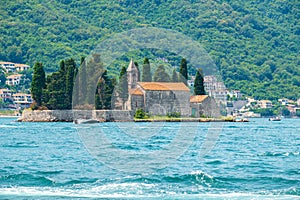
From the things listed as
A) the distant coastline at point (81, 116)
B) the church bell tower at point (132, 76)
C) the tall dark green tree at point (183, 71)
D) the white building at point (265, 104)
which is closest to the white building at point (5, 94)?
the white building at point (265, 104)

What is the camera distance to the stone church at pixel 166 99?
4008 inches

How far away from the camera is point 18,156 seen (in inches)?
1422

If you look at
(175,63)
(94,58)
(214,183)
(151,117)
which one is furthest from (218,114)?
(214,183)

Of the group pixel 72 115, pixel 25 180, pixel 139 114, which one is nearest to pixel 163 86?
pixel 139 114

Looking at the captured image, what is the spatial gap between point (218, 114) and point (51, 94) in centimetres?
2746

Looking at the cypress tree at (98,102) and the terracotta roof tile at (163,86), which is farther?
the terracotta roof tile at (163,86)

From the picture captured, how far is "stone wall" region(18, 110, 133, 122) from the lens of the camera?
89.8 m

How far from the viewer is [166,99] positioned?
4097 inches

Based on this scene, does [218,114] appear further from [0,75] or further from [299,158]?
[0,75]

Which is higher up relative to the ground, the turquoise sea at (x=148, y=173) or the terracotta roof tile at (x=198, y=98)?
the terracotta roof tile at (x=198, y=98)

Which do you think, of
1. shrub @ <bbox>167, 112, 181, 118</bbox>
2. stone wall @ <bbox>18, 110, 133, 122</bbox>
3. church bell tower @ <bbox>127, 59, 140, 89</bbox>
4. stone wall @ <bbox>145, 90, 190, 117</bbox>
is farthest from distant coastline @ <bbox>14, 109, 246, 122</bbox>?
church bell tower @ <bbox>127, 59, 140, 89</bbox>

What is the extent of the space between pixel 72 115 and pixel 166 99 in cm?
1687

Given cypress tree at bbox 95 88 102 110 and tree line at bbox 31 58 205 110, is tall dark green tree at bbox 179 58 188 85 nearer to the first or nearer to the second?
tree line at bbox 31 58 205 110

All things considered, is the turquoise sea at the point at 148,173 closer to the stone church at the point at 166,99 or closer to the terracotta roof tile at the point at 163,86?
the stone church at the point at 166,99
